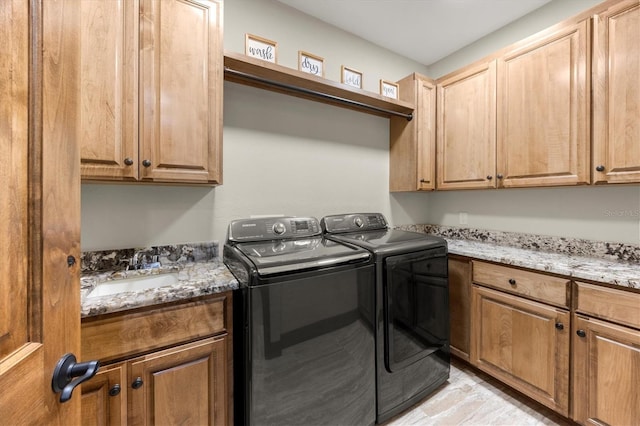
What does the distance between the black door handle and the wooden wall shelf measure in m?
1.54

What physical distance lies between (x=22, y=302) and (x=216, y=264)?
1.20 meters

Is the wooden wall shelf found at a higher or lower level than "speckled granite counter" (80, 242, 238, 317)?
higher

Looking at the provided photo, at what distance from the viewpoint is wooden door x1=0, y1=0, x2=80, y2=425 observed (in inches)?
17.2

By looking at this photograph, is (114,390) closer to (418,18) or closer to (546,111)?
(546,111)

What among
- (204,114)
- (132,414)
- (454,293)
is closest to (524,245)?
(454,293)

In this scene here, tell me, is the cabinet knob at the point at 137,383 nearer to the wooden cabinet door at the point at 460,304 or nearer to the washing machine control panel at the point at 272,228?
the washing machine control panel at the point at 272,228

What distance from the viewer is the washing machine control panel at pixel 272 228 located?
177 cm

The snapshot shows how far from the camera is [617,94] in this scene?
4.98ft

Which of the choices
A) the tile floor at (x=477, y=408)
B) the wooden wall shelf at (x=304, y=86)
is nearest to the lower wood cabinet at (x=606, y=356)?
the tile floor at (x=477, y=408)

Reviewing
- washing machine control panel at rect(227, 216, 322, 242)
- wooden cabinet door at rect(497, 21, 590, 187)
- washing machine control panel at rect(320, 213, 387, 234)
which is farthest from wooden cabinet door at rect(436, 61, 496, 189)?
washing machine control panel at rect(227, 216, 322, 242)

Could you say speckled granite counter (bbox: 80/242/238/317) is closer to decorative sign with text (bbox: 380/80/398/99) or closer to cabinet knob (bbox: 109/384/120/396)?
cabinet knob (bbox: 109/384/120/396)

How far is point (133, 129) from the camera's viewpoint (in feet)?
4.24

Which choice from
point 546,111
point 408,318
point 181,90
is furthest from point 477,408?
point 181,90

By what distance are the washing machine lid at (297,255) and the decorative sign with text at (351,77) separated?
4.24 ft
